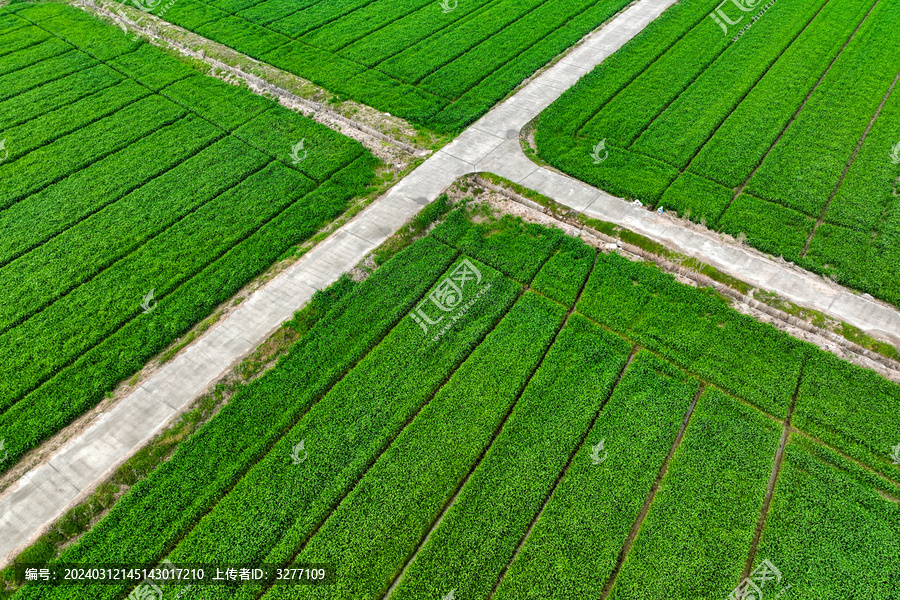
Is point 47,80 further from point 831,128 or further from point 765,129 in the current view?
→ point 831,128

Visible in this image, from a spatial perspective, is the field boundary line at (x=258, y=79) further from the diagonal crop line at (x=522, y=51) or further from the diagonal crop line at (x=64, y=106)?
the diagonal crop line at (x=64, y=106)

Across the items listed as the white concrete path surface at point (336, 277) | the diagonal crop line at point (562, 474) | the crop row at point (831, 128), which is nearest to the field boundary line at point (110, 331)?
the white concrete path surface at point (336, 277)

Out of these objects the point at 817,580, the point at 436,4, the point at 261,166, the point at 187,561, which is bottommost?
the point at 187,561

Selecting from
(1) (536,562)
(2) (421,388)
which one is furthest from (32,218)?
(1) (536,562)

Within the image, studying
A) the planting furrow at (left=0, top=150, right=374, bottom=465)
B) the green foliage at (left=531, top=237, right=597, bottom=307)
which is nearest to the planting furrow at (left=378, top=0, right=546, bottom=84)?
the planting furrow at (left=0, top=150, right=374, bottom=465)

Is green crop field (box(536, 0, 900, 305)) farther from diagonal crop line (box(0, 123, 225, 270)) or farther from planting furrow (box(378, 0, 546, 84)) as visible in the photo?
diagonal crop line (box(0, 123, 225, 270))

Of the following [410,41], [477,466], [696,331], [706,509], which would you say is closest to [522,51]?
[410,41]

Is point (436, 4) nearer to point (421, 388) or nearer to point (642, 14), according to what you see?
point (642, 14)
